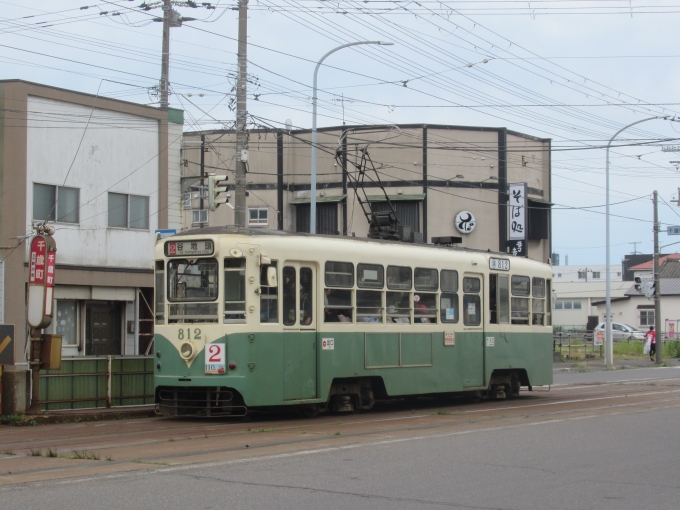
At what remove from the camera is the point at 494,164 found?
3997 cm

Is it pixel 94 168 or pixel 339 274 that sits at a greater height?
pixel 94 168

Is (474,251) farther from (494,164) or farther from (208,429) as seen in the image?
(494,164)

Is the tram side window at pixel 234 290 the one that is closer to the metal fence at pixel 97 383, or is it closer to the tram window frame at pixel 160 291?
the tram window frame at pixel 160 291

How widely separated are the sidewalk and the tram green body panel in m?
17.6

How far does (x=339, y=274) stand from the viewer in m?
15.5

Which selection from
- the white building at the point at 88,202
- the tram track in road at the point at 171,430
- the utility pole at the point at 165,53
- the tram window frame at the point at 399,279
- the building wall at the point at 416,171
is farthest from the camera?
the building wall at the point at 416,171

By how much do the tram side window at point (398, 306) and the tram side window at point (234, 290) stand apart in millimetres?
3053

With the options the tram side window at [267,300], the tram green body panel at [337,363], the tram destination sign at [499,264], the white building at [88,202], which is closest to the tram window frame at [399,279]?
the tram green body panel at [337,363]

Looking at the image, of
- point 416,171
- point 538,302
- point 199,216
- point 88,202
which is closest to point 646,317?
point 416,171

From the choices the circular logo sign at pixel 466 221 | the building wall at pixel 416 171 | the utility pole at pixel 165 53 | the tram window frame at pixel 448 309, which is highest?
the utility pole at pixel 165 53

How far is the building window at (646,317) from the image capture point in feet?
225

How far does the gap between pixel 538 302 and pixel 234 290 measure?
864 centimetres

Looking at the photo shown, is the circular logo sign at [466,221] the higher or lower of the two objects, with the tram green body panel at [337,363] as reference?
higher

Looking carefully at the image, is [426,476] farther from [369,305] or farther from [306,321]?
[369,305]
